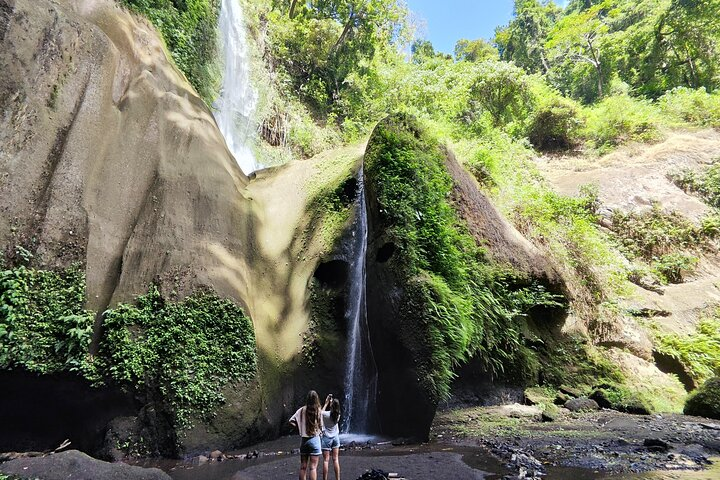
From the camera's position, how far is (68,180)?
8.30m

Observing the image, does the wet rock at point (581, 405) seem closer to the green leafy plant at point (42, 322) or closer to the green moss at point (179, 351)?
the green moss at point (179, 351)

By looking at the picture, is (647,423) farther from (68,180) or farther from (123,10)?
(123,10)

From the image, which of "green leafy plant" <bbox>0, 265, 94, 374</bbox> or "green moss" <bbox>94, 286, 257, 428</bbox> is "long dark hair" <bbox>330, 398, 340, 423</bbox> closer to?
"green moss" <bbox>94, 286, 257, 428</bbox>

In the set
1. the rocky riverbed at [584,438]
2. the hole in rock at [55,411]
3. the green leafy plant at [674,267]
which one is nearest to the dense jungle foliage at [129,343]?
the hole in rock at [55,411]

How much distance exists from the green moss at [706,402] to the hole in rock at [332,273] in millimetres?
8648

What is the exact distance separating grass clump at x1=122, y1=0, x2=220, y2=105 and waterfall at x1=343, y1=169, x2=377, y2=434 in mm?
9360

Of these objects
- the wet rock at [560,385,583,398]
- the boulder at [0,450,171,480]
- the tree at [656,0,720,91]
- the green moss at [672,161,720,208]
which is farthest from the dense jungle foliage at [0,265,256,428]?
the tree at [656,0,720,91]

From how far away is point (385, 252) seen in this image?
9.77 m

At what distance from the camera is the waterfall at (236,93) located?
17.7m

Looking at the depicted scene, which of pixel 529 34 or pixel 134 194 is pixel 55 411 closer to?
pixel 134 194

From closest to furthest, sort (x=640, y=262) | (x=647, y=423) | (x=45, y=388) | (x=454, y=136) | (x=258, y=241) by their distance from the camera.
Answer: (x=45, y=388)
(x=647, y=423)
(x=258, y=241)
(x=640, y=262)
(x=454, y=136)

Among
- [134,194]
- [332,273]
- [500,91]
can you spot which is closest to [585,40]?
[500,91]

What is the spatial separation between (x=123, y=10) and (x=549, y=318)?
15.0 meters

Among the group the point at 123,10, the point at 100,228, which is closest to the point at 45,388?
the point at 100,228
